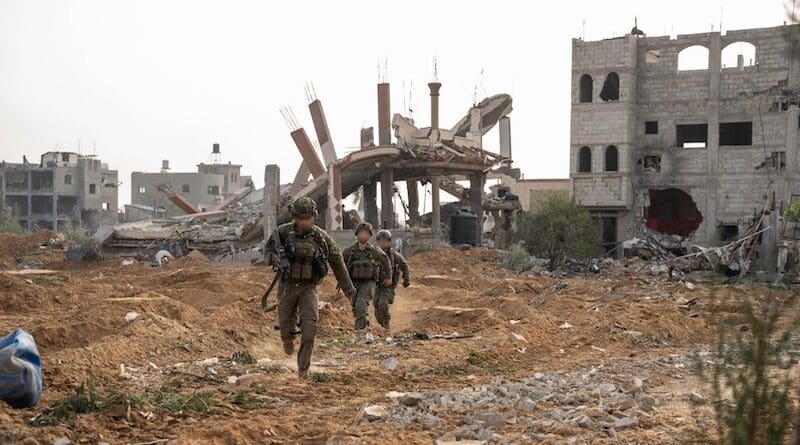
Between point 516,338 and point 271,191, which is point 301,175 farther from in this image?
point 516,338

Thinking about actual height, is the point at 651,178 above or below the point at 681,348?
above

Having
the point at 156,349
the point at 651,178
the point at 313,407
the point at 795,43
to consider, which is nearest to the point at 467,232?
the point at 651,178

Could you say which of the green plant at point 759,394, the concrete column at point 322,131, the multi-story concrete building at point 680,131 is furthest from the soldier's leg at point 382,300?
the multi-story concrete building at point 680,131

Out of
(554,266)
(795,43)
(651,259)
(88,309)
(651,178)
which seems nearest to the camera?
(795,43)

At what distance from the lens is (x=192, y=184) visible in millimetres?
82188

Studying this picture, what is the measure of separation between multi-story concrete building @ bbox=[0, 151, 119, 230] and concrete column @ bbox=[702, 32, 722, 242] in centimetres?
4247

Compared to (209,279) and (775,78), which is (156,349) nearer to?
(209,279)

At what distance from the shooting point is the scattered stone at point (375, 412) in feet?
24.0

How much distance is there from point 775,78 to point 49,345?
121ft

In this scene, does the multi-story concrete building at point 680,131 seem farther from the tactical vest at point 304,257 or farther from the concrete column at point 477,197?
the tactical vest at point 304,257

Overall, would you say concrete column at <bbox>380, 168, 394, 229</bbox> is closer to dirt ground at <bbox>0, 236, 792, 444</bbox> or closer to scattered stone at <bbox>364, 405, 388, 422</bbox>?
dirt ground at <bbox>0, 236, 792, 444</bbox>

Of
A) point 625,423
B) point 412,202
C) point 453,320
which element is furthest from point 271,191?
point 625,423

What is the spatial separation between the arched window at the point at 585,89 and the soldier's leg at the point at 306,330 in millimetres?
36263

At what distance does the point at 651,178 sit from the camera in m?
43.9
